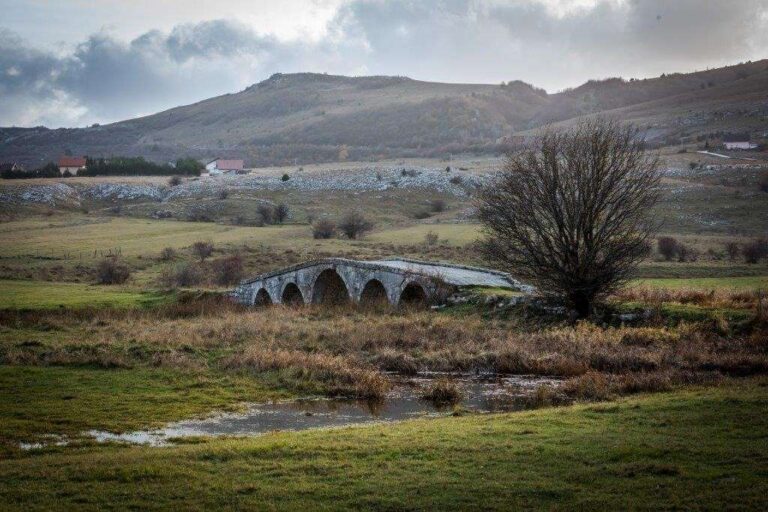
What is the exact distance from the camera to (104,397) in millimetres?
20109

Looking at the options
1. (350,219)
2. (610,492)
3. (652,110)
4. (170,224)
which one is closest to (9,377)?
(610,492)

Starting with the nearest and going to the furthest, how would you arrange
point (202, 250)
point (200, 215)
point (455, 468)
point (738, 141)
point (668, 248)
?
point (455, 468)
point (668, 248)
point (202, 250)
point (200, 215)
point (738, 141)

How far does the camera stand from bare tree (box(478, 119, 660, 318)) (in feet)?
91.8

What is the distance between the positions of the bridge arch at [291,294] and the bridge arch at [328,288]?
1.71 metres

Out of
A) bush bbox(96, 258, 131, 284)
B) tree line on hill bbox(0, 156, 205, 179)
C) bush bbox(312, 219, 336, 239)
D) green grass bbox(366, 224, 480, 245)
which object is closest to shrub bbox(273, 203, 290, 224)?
bush bbox(312, 219, 336, 239)

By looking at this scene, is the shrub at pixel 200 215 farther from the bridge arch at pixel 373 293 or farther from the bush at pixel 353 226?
the bridge arch at pixel 373 293

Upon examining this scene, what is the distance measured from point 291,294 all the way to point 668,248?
84.2ft

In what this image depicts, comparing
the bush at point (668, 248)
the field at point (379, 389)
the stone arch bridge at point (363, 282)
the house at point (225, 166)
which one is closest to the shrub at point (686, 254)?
the bush at point (668, 248)

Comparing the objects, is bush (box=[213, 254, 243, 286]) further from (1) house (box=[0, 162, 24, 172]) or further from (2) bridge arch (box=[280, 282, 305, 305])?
(1) house (box=[0, 162, 24, 172])

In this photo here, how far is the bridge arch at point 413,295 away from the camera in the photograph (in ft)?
118

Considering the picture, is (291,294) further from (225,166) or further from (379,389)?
(225,166)

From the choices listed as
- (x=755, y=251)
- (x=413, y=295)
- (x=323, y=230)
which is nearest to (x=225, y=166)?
(x=323, y=230)

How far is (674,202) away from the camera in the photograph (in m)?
74.7

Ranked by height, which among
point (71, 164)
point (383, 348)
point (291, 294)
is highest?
point (71, 164)
